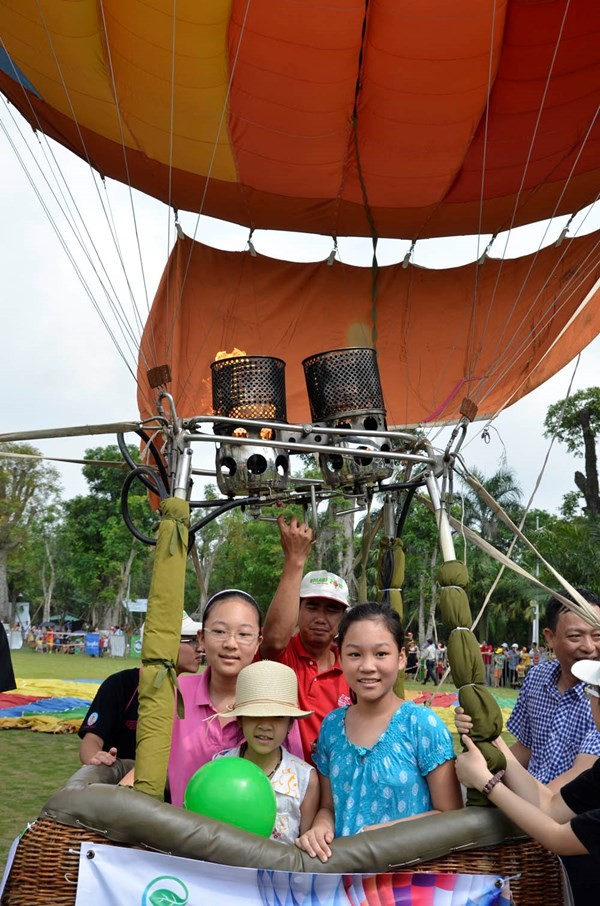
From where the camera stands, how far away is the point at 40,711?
11539mm

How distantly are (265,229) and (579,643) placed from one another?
5.84 meters

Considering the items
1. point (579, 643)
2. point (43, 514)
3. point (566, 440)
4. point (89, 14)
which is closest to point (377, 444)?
point (579, 643)

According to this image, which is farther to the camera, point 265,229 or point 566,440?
point 566,440

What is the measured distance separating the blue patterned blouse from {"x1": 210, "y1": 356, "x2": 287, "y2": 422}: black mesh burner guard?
56.3 inches

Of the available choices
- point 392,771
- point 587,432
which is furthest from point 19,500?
point 392,771

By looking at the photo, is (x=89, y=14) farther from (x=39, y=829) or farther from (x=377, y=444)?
(x=39, y=829)

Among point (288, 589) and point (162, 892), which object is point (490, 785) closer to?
point (162, 892)

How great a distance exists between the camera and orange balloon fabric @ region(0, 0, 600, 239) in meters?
5.97

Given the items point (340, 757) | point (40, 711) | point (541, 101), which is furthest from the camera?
point (40, 711)

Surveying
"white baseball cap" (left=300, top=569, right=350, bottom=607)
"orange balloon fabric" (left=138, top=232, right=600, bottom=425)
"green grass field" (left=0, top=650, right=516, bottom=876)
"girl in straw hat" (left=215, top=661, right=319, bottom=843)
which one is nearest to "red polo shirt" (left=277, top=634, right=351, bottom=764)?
"white baseball cap" (left=300, top=569, right=350, bottom=607)

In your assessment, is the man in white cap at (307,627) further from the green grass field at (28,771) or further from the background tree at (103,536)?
the background tree at (103,536)

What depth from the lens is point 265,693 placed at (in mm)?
2641

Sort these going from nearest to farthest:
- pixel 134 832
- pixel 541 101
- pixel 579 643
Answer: pixel 134 832
pixel 579 643
pixel 541 101

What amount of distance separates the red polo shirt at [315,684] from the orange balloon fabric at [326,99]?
4.09m
